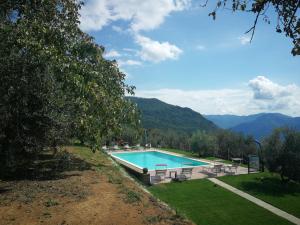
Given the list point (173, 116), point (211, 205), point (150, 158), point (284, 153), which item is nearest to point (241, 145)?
point (150, 158)

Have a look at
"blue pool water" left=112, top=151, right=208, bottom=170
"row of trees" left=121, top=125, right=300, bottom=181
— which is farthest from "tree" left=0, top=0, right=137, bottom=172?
"blue pool water" left=112, top=151, right=208, bottom=170

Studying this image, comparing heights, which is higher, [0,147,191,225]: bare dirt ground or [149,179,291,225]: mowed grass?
[0,147,191,225]: bare dirt ground

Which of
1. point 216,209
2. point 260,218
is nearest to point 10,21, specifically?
point 216,209

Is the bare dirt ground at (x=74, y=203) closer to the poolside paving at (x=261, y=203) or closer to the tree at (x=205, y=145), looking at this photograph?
the poolside paving at (x=261, y=203)

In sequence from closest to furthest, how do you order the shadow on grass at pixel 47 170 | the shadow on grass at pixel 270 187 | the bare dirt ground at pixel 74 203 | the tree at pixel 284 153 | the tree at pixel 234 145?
1. the bare dirt ground at pixel 74 203
2. the shadow on grass at pixel 47 170
3. the shadow on grass at pixel 270 187
4. the tree at pixel 284 153
5. the tree at pixel 234 145

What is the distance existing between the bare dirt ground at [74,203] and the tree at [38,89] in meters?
1.21

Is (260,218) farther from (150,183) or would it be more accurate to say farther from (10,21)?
(10,21)

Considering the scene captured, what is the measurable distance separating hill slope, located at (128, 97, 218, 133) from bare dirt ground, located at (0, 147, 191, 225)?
119061mm

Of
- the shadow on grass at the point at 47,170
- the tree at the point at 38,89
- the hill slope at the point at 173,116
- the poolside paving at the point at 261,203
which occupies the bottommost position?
the poolside paving at the point at 261,203

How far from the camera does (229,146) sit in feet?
121

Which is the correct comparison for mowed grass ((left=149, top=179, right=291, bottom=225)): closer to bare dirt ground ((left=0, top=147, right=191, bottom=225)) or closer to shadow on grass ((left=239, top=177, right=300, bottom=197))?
shadow on grass ((left=239, top=177, right=300, bottom=197))

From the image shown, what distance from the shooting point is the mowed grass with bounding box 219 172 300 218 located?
1552 cm

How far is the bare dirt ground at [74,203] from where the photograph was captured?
7316mm

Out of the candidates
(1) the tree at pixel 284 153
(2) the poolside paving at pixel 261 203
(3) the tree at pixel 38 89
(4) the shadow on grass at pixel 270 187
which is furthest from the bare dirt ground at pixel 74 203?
(1) the tree at pixel 284 153
